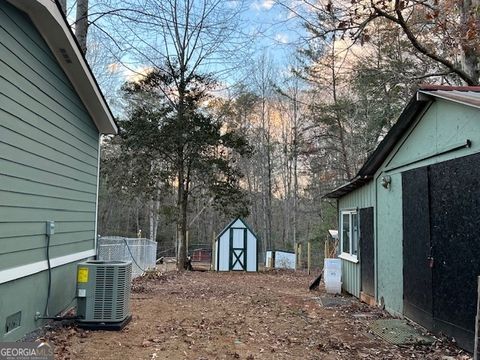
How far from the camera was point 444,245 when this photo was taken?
19.5 feet

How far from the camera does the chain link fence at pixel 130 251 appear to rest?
12.2 metres

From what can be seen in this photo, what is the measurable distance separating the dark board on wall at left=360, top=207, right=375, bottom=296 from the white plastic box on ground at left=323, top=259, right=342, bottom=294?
1.20m

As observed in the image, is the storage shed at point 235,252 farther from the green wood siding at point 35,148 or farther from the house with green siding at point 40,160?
the green wood siding at point 35,148

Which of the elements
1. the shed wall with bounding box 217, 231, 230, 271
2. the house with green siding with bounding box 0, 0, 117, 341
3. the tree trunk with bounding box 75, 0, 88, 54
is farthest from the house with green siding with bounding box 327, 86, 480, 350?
the shed wall with bounding box 217, 231, 230, 271

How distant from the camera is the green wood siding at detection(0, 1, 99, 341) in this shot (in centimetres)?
476

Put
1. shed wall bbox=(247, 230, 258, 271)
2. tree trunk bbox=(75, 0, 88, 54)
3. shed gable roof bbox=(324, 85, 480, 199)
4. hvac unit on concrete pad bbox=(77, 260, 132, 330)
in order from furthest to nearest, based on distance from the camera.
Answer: shed wall bbox=(247, 230, 258, 271)
tree trunk bbox=(75, 0, 88, 54)
hvac unit on concrete pad bbox=(77, 260, 132, 330)
shed gable roof bbox=(324, 85, 480, 199)

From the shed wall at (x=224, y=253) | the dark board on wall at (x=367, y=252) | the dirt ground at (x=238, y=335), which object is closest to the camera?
the dirt ground at (x=238, y=335)

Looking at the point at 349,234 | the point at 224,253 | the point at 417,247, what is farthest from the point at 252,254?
the point at 417,247

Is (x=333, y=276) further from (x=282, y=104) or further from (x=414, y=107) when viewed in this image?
(x=282, y=104)

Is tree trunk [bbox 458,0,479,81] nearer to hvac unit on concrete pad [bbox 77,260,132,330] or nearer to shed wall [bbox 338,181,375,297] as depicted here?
shed wall [bbox 338,181,375,297]

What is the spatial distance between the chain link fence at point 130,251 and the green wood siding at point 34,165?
13.0 feet

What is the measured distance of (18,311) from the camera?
506cm

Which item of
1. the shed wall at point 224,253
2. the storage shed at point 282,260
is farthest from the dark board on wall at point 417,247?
the storage shed at point 282,260

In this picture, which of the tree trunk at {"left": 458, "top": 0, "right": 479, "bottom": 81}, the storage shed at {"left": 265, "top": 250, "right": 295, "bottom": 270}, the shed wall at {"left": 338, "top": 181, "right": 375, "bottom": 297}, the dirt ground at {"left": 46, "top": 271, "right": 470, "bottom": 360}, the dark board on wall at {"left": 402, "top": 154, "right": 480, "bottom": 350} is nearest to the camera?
the dirt ground at {"left": 46, "top": 271, "right": 470, "bottom": 360}
